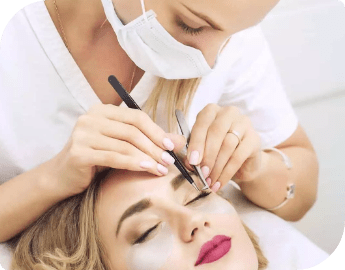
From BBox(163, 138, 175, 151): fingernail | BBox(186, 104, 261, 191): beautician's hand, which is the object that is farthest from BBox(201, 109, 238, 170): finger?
BBox(163, 138, 175, 151): fingernail

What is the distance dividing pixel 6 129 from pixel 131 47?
0.93 ft

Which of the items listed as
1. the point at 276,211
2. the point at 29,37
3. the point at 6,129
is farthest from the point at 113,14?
the point at 276,211

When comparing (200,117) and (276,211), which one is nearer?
(200,117)

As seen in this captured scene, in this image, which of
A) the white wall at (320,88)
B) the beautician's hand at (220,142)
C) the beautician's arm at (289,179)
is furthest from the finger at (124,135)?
the white wall at (320,88)

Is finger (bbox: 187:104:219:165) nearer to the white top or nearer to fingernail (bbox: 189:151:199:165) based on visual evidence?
fingernail (bbox: 189:151:199:165)

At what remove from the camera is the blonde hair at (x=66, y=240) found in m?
0.72

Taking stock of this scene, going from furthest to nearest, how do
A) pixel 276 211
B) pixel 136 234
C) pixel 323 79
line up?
pixel 323 79 < pixel 276 211 < pixel 136 234

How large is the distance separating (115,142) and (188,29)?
23 cm

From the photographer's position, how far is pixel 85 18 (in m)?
0.81

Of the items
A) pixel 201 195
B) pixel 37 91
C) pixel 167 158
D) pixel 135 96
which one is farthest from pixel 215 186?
pixel 37 91

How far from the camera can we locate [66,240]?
77 centimetres

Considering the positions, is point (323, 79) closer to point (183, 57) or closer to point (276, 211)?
point (276, 211)

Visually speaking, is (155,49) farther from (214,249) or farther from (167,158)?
(214,249)

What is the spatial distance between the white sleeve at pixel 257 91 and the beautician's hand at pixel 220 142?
0.66 feet
